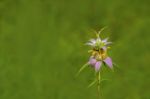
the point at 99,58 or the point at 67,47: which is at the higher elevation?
the point at 67,47

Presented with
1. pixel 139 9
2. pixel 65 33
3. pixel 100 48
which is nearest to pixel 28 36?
pixel 65 33

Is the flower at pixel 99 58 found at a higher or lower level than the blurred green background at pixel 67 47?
lower

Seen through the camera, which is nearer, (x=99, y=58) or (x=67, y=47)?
(x=99, y=58)

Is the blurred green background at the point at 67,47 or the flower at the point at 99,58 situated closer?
the flower at the point at 99,58

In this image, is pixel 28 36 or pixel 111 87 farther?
pixel 28 36

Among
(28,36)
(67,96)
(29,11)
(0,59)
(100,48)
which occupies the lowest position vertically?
(100,48)

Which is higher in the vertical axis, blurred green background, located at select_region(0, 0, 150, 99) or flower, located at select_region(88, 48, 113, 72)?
blurred green background, located at select_region(0, 0, 150, 99)

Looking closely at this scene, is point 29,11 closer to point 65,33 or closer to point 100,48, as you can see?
point 65,33

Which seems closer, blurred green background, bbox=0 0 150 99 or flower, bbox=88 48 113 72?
flower, bbox=88 48 113 72
